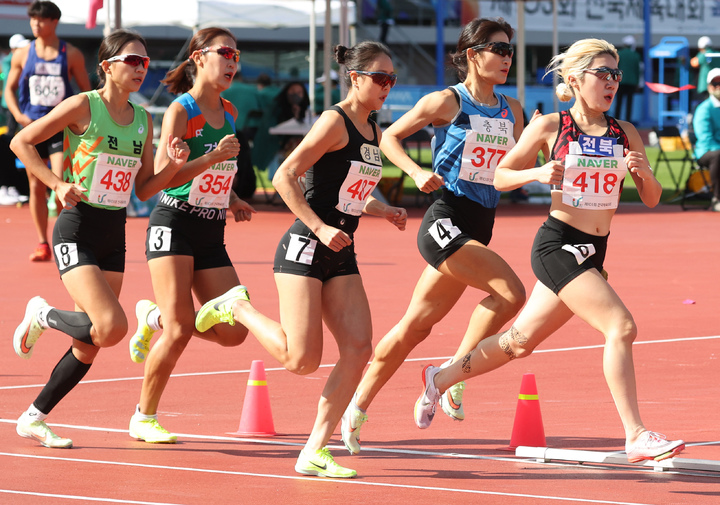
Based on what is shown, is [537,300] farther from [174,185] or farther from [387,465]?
[174,185]

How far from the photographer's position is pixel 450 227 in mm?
7035

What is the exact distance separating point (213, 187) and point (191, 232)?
0.85 feet

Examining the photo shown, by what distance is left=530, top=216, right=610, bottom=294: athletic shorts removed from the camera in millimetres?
6289

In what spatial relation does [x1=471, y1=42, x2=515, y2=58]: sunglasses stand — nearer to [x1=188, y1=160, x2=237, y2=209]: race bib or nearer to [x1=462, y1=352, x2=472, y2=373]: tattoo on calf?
[x1=188, y1=160, x2=237, y2=209]: race bib

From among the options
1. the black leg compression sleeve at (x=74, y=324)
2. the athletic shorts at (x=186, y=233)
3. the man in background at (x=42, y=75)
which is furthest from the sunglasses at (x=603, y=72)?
the man in background at (x=42, y=75)

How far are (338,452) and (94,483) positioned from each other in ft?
4.53

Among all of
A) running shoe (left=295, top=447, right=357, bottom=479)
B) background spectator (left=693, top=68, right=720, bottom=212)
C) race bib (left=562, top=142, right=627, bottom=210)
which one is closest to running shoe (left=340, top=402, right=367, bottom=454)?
running shoe (left=295, top=447, right=357, bottom=479)

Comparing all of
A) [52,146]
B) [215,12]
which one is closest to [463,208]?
[52,146]

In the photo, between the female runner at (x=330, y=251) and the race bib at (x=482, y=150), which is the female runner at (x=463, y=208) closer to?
the race bib at (x=482, y=150)

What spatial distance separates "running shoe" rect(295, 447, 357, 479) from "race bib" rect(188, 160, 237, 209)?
1.53 meters

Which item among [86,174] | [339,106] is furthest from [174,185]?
[339,106]

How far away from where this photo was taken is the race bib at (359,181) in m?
6.29

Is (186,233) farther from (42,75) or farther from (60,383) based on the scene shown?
(42,75)

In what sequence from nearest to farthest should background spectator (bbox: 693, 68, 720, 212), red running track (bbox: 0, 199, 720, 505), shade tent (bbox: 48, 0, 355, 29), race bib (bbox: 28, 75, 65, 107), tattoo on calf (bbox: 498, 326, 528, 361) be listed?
red running track (bbox: 0, 199, 720, 505) < tattoo on calf (bbox: 498, 326, 528, 361) < race bib (bbox: 28, 75, 65, 107) < background spectator (bbox: 693, 68, 720, 212) < shade tent (bbox: 48, 0, 355, 29)
